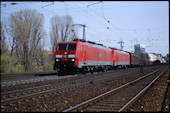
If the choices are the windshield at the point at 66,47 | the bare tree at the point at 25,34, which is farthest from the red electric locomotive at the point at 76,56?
the bare tree at the point at 25,34

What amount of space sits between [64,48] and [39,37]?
75.6 ft

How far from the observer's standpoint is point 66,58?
19906 mm

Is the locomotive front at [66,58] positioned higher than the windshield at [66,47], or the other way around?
the windshield at [66,47]

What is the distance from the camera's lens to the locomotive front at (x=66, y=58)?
771 inches

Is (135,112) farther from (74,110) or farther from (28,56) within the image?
(28,56)

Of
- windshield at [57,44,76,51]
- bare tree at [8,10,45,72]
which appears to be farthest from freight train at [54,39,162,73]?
bare tree at [8,10,45,72]

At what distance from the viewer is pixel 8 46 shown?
36094mm

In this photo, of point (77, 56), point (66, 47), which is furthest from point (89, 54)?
point (66, 47)

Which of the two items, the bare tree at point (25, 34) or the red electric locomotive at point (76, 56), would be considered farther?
the bare tree at point (25, 34)

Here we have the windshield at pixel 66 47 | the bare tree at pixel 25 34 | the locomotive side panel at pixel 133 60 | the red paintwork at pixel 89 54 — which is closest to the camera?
the red paintwork at pixel 89 54

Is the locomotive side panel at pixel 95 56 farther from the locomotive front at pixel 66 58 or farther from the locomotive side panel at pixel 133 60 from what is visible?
the locomotive side panel at pixel 133 60

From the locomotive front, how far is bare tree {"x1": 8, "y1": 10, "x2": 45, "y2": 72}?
602 inches

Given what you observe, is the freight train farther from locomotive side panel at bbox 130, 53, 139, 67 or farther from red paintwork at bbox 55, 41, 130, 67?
locomotive side panel at bbox 130, 53, 139, 67

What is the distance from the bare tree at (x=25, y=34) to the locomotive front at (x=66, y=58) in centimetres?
1528
